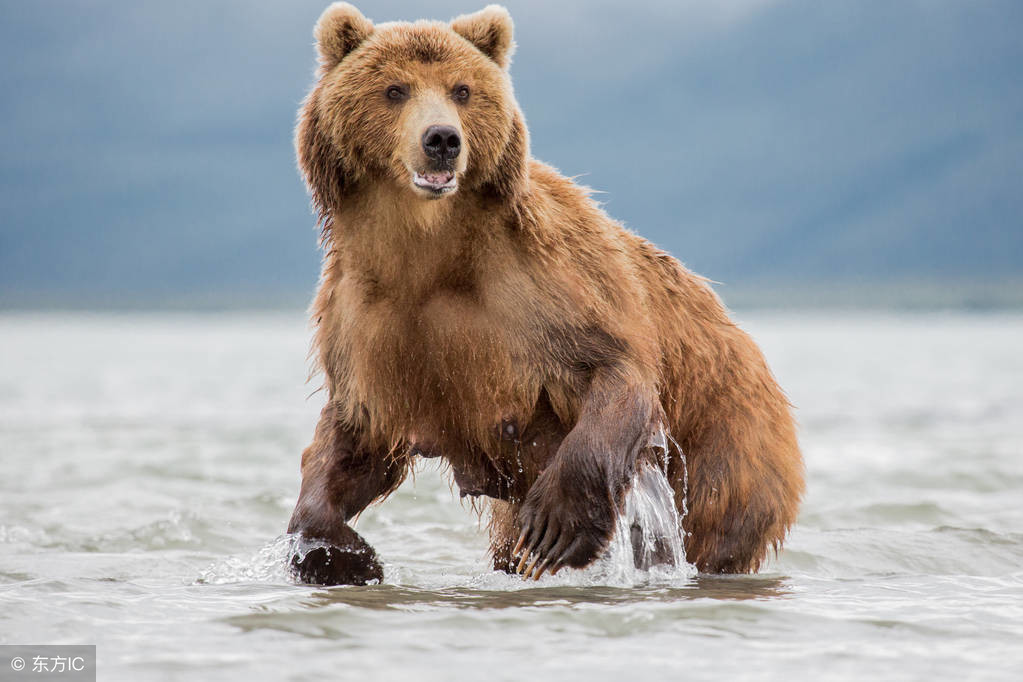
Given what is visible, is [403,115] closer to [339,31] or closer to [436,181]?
[436,181]

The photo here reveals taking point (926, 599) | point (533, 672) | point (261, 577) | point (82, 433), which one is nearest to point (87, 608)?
point (261, 577)

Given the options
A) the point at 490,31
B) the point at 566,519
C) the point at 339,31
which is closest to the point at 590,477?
the point at 566,519

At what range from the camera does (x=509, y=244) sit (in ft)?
17.1

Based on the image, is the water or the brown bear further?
the brown bear

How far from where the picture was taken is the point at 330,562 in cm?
559

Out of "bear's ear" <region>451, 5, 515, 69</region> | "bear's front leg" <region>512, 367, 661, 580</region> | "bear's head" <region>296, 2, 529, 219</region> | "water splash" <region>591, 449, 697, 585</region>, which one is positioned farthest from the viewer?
"water splash" <region>591, 449, 697, 585</region>

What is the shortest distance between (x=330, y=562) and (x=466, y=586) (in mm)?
560

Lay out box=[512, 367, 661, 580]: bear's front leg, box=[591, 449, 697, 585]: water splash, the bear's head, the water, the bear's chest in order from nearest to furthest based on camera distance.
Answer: the water → the bear's head → box=[512, 367, 661, 580]: bear's front leg → the bear's chest → box=[591, 449, 697, 585]: water splash

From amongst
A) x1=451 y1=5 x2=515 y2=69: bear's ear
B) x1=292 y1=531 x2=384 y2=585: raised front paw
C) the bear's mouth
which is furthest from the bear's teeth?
x1=292 y1=531 x2=384 y2=585: raised front paw

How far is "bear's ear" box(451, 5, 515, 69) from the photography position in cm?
536

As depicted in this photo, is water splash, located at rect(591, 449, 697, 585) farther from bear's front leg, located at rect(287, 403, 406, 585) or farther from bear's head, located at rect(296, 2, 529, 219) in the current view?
bear's head, located at rect(296, 2, 529, 219)

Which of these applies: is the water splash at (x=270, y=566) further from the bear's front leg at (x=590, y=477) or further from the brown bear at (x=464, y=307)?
the bear's front leg at (x=590, y=477)

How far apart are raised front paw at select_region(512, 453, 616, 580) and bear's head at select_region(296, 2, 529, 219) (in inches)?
41.6

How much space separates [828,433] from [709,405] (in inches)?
392
